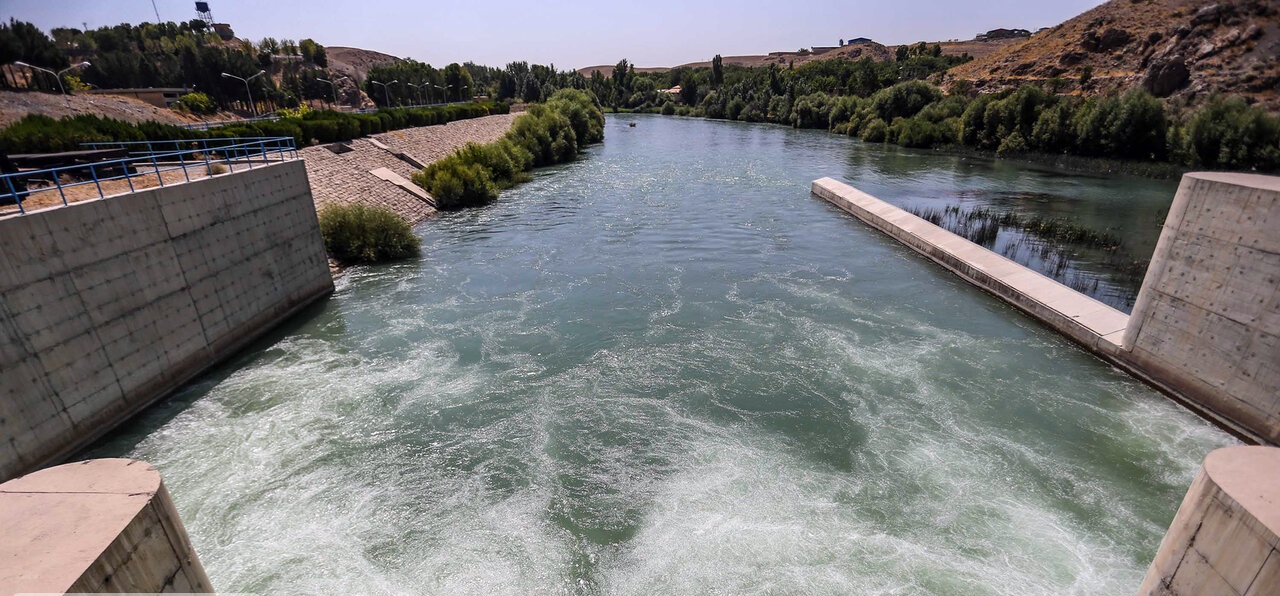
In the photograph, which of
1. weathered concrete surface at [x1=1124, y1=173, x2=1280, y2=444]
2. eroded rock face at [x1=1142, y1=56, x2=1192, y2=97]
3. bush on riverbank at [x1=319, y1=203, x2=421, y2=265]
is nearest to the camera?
weathered concrete surface at [x1=1124, y1=173, x2=1280, y2=444]

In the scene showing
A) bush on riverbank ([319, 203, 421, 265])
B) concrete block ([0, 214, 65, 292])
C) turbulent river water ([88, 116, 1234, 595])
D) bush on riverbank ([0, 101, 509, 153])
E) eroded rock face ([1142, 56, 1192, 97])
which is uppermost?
eroded rock face ([1142, 56, 1192, 97])

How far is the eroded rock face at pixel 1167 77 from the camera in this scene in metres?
61.0

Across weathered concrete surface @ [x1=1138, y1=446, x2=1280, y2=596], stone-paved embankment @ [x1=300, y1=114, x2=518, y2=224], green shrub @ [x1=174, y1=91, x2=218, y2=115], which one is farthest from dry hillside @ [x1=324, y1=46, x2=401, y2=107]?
weathered concrete surface @ [x1=1138, y1=446, x2=1280, y2=596]

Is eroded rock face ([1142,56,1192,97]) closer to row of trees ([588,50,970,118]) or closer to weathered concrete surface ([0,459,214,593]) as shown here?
row of trees ([588,50,970,118])

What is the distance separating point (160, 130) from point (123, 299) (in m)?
18.2

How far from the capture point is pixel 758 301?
22.6m

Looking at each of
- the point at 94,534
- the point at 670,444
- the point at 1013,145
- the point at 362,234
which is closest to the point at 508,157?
the point at 362,234

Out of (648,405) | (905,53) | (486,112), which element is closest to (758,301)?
(648,405)

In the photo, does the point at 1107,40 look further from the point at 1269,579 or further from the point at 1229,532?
the point at 1269,579

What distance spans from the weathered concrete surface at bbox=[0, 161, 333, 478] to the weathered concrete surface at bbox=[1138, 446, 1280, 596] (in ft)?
66.7

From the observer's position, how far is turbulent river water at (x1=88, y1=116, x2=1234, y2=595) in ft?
→ 34.4

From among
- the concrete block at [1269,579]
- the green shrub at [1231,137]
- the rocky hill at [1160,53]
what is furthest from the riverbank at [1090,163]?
the concrete block at [1269,579]

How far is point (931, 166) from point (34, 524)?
66192 millimetres

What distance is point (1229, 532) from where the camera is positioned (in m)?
6.52
